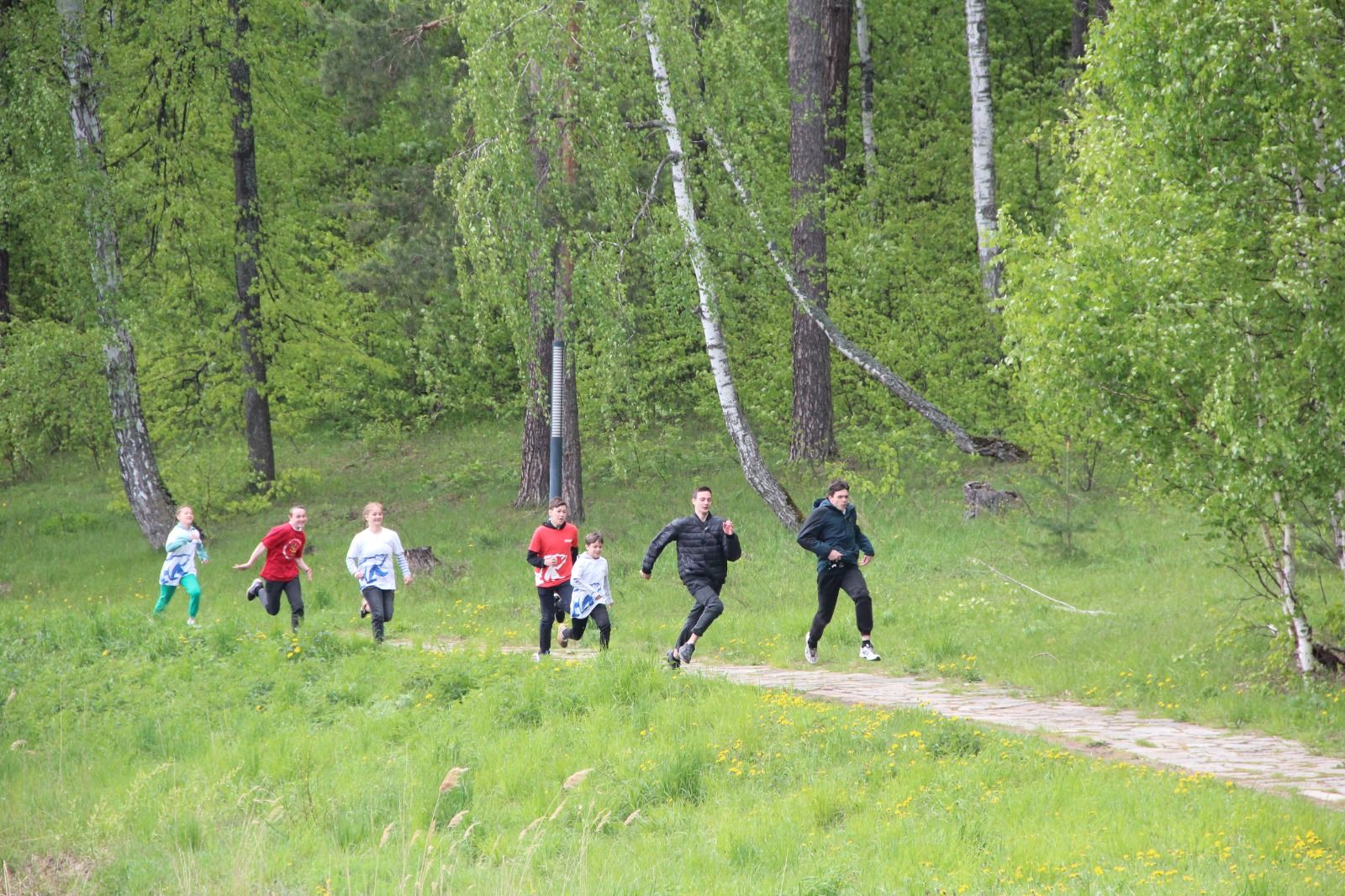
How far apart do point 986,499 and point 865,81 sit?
13873mm

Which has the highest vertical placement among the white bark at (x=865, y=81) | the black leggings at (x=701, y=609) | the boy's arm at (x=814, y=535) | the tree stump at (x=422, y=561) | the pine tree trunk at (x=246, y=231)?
the white bark at (x=865, y=81)

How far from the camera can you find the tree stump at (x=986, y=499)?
20828 mm

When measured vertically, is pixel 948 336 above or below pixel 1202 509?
above

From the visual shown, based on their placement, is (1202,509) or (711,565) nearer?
(1202,509)

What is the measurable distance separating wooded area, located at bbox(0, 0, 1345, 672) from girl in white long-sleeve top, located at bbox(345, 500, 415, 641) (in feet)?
14.6

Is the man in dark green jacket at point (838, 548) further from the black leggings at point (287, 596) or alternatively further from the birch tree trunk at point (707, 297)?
the birch tree trunk at point (707, 297)

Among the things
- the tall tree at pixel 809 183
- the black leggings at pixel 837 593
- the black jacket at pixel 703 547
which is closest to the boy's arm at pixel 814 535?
the black leggings at pixel 837 593

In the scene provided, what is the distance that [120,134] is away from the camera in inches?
952

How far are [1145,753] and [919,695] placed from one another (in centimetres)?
260

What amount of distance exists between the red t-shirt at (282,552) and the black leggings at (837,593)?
5925 millimetres

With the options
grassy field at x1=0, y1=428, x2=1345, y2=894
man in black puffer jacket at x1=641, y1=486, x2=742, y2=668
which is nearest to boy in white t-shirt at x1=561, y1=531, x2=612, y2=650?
grassy field at x1=0, y1=428, x2=1345, y2=894

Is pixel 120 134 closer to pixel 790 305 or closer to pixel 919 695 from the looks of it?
pixel 790 305

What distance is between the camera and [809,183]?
21781 millimetres

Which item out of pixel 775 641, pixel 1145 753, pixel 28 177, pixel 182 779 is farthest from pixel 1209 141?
pixel 28 177
